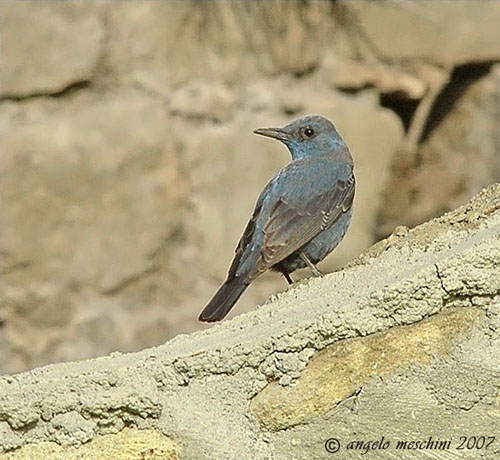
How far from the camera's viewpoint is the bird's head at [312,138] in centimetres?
568

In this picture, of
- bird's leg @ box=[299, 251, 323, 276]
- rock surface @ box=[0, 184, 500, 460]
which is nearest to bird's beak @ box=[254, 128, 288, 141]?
bird's leg @ box=[299, 251, 323, 276]

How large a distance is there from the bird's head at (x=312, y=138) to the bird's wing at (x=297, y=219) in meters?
0.39

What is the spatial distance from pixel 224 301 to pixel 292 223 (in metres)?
0.53

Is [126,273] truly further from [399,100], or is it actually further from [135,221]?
[399,100]

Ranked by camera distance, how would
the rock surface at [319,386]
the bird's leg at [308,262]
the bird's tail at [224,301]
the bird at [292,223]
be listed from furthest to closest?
1. the bird's leg at [308,262]
2. the bird at [292,223]
3. the bird's tail at [224,301]
4. the rock surface at [319,386]

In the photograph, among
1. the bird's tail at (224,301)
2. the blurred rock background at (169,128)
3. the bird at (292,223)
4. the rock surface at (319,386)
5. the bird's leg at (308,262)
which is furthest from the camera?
the blurred rock background at (169,128)

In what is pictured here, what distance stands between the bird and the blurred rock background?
0.49 m

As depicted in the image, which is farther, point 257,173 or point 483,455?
point 257,173

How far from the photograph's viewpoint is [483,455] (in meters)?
2.57

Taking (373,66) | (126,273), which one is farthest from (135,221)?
(373,66)

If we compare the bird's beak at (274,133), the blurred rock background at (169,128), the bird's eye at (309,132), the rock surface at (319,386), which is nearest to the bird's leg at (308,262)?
the bird's beak at (274,133)

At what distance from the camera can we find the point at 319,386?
262cm

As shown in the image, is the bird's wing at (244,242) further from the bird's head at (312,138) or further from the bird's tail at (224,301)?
the bird's head at (312,138)

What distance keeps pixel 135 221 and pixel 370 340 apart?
3349mm
